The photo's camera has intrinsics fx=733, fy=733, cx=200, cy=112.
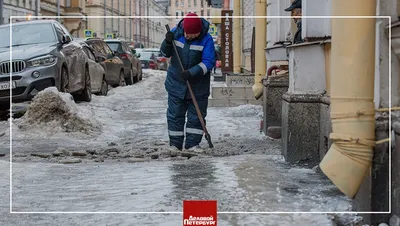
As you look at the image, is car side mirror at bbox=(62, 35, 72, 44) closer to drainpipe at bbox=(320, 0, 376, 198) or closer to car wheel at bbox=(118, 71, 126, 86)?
car wheel at bbox=(118, 71, 126, 86)

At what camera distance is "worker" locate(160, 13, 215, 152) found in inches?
317

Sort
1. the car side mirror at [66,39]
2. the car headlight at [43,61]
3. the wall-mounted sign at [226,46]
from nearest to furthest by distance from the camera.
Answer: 1. the car headlight at [43,61]
2. the car side mirror at [66,39]
3. the wall-mounted sign at [226,46]

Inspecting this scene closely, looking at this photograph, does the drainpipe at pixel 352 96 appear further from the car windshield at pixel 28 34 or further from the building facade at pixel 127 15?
the car windshield at pixel 28 34

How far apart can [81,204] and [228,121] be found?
6.95 m

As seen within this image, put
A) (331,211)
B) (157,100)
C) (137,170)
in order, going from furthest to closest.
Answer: (157,100), (137,170), (331,211)

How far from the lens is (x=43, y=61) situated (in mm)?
12422

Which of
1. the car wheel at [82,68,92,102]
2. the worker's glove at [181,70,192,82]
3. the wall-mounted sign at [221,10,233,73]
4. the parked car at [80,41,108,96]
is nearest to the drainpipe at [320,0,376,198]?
the worker's glove at [181,70,192,82]

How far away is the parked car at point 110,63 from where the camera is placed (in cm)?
2038

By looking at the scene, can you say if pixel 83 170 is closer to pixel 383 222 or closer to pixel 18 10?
pixel 383 222

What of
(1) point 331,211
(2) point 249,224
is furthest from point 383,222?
(2) point 249,224

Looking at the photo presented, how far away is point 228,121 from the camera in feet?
39.1

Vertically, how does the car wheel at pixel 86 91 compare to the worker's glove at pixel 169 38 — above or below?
below

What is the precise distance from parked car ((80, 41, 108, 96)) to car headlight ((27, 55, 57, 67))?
427cm

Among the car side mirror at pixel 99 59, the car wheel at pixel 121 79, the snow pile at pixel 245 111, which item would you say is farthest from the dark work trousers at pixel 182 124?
the car wheel at pixel 121 79
